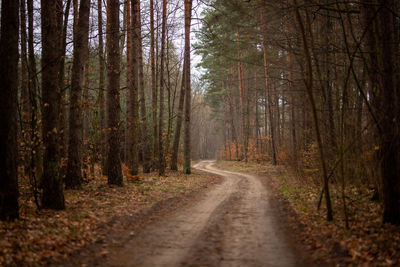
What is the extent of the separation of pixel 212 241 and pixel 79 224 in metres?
2.87

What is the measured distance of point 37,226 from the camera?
560cm

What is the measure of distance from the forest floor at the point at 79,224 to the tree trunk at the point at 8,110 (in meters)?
0.49

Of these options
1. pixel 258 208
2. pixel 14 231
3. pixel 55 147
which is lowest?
pixel 258 208

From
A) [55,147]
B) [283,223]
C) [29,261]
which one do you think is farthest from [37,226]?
[283,223]

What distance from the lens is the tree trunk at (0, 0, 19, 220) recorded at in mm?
5602

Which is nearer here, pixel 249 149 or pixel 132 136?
pixel 132 136

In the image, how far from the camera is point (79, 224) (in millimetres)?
6148

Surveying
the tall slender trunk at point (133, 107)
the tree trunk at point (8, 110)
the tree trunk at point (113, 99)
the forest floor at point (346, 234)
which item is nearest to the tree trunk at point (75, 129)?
the tree trunk at point (113, 99)

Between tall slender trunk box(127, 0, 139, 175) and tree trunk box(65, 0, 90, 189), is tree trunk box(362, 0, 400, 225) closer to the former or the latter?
tree trunk box(65, 0, 90, 189)

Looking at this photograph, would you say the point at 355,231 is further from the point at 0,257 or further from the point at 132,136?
the point at 132,136

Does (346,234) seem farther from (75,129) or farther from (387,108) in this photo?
(75,129)

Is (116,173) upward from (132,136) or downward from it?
downward

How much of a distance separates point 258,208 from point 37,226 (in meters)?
5.77

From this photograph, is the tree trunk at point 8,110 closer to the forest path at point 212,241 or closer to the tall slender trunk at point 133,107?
the forest path at point 212,241
